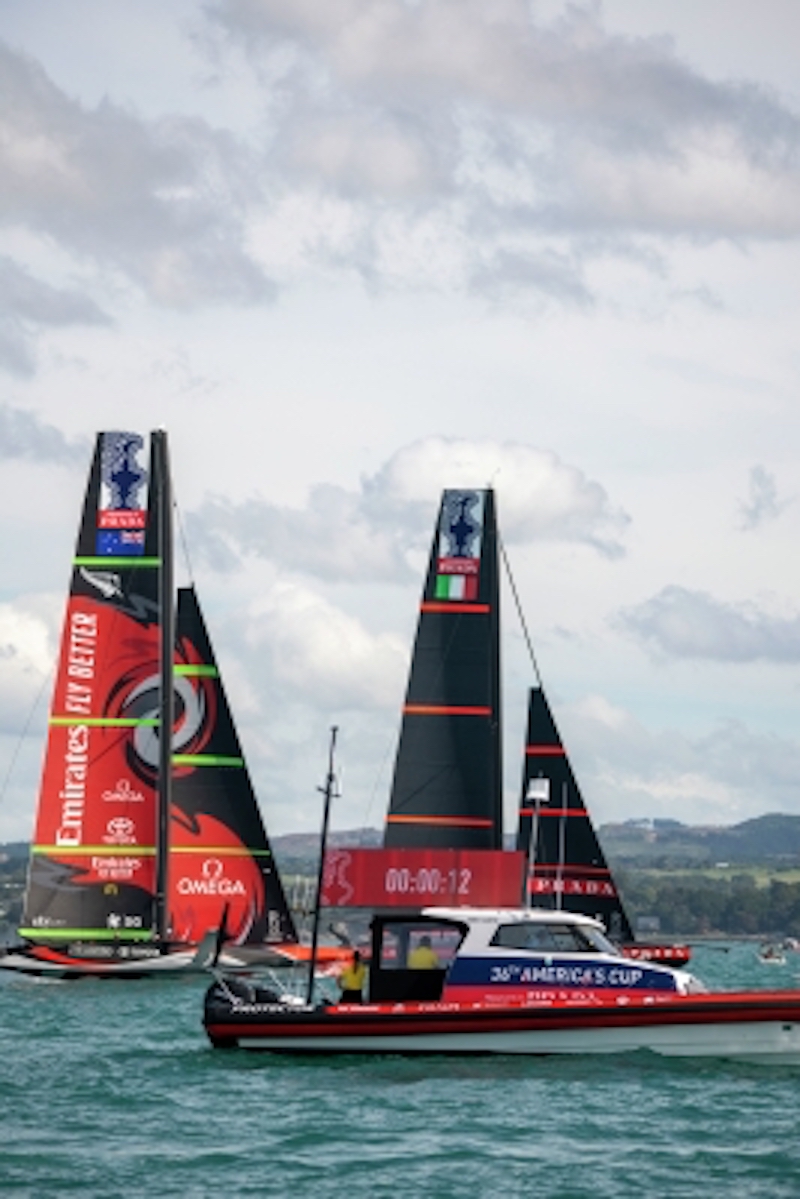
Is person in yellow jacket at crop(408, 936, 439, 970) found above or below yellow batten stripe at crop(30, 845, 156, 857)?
below

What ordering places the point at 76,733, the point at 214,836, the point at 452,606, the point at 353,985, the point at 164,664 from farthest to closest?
the point at 452,606 < the point at 214,836 < the point at 164,664 < the point at 76,733 < the point at 353,985

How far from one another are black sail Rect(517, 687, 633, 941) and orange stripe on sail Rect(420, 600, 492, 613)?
173 inches

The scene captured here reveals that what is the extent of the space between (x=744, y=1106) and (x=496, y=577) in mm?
34554

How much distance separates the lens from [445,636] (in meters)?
64.2

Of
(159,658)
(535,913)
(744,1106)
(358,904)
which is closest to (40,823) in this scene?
(159,658)

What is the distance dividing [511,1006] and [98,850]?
90.3ft

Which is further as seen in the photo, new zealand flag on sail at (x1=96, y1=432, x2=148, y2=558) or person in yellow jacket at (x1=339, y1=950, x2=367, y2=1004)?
new zealand flag on sail at (x1=96, y1=432, x2=148, y2=558)

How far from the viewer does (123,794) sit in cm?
6122

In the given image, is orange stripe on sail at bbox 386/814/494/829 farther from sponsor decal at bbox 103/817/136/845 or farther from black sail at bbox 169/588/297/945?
sponsor decal at bbox 103/817/136/845

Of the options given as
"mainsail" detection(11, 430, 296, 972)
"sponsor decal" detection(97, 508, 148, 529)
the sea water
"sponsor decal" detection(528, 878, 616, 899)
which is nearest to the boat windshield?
the sea water

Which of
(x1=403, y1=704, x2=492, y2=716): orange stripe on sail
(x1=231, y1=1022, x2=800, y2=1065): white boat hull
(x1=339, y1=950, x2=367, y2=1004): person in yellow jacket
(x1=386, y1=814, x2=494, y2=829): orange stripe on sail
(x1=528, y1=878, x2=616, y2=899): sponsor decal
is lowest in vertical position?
(x1=231, y1=1022, x2=800, y2=1065): white boat hull

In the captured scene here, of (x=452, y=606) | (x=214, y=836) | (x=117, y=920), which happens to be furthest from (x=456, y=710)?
(x=117, y=920)

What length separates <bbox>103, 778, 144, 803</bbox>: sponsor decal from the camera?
201ft

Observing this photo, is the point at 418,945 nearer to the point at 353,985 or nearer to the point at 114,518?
the point at 353,985
